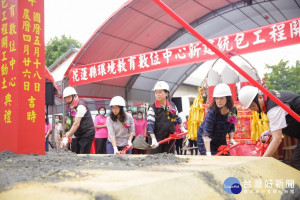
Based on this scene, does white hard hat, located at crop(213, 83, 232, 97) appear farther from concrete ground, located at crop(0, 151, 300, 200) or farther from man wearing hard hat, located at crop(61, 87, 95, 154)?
man wearing hard hat, located at crop(61, 87, 95, 154)

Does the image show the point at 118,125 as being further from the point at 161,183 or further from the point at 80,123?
the point at 161,183

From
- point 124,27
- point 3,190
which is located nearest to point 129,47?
point 124,27

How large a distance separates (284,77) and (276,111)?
27.1m

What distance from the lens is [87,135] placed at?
4176 mm

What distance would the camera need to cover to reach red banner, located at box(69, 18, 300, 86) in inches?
196

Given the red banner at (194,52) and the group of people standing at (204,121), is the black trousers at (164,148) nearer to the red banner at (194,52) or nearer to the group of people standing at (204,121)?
the group of people standing at (204,121)

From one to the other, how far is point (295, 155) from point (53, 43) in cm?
2581

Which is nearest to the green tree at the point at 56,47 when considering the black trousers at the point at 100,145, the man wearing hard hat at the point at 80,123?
the black trousers at the point at 100,145

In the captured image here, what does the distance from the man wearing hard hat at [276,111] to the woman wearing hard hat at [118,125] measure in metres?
2.05

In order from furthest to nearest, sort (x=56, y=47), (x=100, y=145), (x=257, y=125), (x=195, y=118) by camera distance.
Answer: (x=56, y=47), (x=100, y=145), (x=195, y=118), (x=257, y=125)

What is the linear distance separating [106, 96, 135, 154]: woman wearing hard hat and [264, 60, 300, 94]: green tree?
2395 cm

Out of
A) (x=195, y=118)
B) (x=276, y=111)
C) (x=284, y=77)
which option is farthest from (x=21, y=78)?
(x=284, y=77)

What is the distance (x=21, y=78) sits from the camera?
2266 millimetres

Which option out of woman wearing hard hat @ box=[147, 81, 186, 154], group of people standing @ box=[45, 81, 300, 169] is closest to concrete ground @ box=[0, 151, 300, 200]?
group of people standing @ box=[45, 81, 300, 169]
